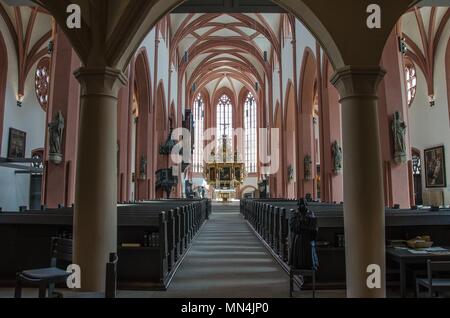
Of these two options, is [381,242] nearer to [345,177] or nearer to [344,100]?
[345,177]

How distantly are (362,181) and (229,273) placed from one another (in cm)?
293

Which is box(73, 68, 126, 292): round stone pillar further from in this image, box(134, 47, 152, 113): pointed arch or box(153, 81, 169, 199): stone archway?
box(153, 81, 169, 199): stone archway

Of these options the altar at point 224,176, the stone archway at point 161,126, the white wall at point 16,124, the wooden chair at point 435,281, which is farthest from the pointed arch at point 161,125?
the wooden chair at point 435,281

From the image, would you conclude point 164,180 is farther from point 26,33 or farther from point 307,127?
point 26,33

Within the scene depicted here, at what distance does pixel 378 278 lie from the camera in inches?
187

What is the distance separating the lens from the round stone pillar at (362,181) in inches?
189

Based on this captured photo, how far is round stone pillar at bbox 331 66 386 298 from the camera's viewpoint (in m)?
4.79

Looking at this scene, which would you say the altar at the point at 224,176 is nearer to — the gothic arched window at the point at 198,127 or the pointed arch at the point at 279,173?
the pointed arch at the point at 279,173

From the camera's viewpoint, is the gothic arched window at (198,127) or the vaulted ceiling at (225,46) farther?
the gothic arched window at (198,127)

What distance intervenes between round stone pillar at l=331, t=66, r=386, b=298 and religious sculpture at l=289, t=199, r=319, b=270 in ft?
1.51

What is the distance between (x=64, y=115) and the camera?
1062cm

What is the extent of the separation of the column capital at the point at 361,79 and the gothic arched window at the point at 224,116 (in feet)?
107

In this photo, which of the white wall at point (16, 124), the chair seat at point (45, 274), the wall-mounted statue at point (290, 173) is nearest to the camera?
the chair seat at point (45, 274)
